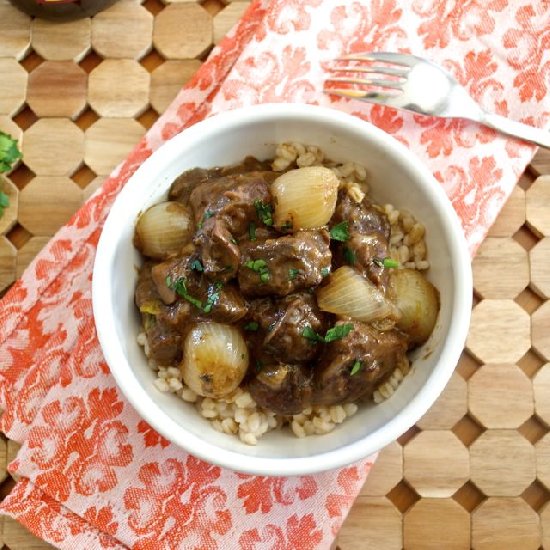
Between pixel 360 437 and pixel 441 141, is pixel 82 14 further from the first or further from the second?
pixel 360 437

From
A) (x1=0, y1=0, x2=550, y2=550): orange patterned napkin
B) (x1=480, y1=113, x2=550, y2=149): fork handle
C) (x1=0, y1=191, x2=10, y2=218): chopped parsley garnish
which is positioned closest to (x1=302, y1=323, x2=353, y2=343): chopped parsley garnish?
(x1=0, y1=0, x2=550, y2=550): orange patterned napkin

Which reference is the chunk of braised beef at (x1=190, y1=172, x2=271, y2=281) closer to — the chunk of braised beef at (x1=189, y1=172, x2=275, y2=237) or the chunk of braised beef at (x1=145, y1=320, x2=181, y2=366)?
the chunk of braised beef at (x1=189, y1=172, x2=275, y2=237)

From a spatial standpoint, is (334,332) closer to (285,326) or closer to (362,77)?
(285,326)

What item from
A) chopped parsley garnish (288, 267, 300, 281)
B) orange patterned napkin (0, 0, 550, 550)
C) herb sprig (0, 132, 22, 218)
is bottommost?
orange patterned napkin (0, 0, 550, 550)

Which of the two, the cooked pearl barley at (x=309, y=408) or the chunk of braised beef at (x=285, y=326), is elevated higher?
the chunk of braised beef at (x=285, y=326)

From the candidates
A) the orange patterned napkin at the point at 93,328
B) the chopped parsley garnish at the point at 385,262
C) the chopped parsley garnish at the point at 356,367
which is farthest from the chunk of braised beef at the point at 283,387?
the orange patterned napkin at the point at 93,328

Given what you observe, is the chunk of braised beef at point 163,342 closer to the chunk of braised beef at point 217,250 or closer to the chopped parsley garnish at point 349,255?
the chunk of braised beef at point 217,250

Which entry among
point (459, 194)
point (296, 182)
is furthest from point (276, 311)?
point (459, 194)
